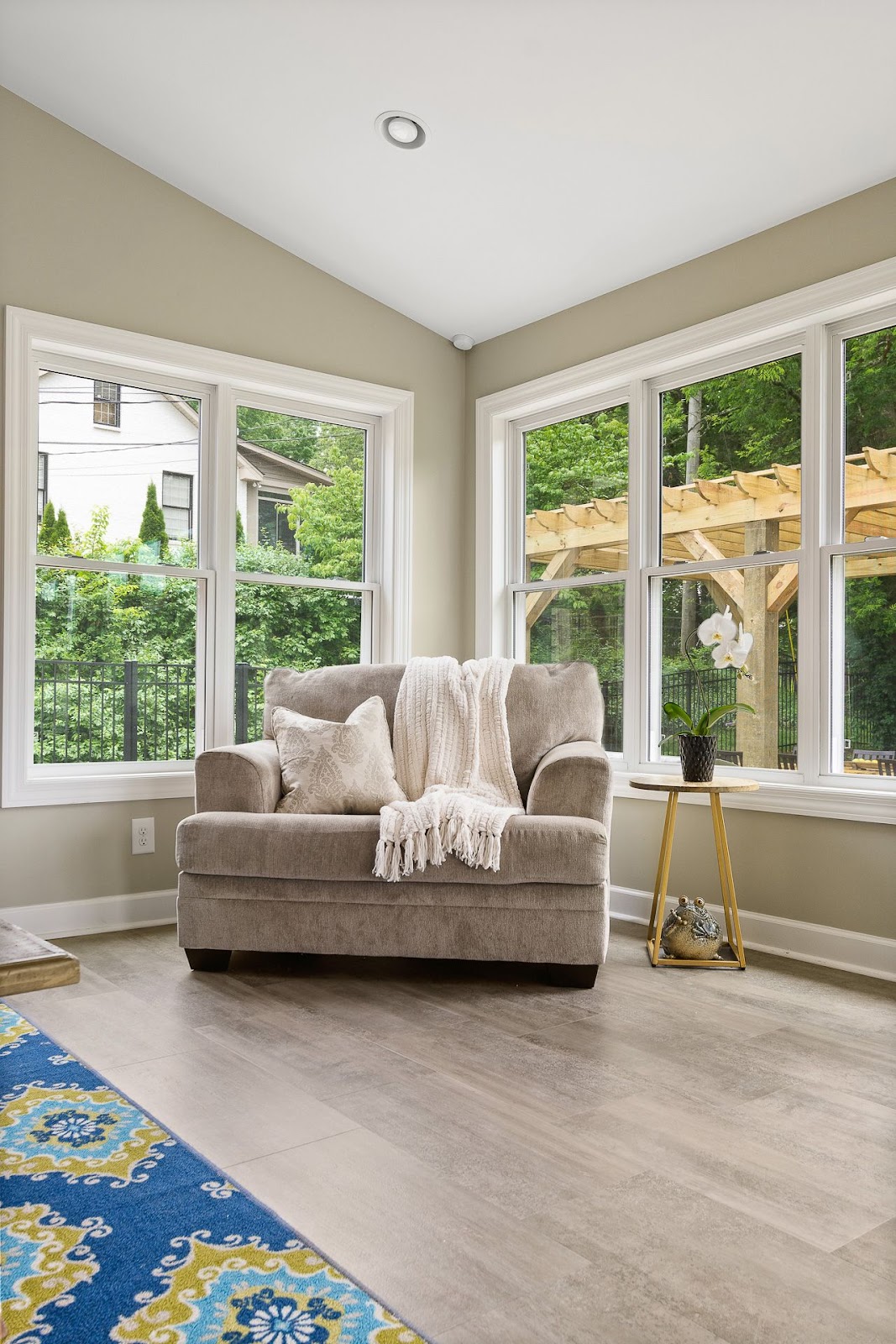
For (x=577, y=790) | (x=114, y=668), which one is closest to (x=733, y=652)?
(x=577, y=790)

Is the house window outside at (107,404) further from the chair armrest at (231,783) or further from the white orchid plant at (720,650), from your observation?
the white orchid plant at (720,650)

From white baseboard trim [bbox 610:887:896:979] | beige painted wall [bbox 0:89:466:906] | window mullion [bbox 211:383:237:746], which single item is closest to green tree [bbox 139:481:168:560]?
window mullion [bbox 211:383:237:746]

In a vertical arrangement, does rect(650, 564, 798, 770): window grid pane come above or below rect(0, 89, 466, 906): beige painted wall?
below

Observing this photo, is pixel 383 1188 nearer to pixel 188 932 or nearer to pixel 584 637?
pixel 188 932

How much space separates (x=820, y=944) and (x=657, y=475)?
1817 millimetres

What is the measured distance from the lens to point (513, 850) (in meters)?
2.94

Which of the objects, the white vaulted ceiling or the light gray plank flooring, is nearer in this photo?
the light gray plank flooring

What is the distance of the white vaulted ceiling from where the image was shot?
280 cm

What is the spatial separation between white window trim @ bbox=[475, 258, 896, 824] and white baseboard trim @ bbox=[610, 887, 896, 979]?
367 millimetres

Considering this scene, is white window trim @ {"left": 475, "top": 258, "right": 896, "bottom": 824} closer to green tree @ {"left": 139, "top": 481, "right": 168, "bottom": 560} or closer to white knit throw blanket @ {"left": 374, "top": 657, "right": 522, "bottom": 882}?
white knit throw blanket @ {"left": 374, "top": 657, "right": 522, "bottom": 882}

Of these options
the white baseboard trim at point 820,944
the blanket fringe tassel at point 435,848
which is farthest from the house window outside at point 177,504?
the white baseboard trim at point 820,944

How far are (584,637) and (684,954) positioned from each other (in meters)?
1.49

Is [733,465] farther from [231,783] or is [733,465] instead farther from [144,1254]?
[144,1254]

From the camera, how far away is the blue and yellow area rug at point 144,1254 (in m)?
1.35
